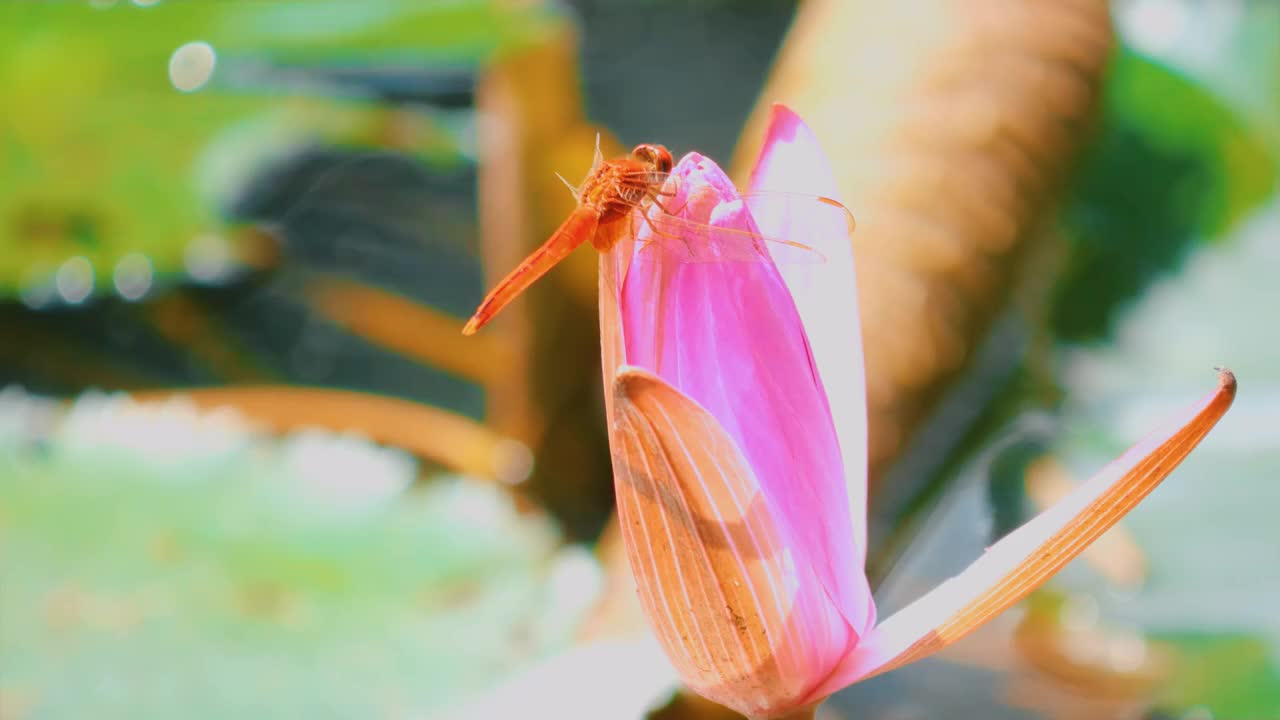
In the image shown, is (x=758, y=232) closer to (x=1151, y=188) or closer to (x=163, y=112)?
(x=1151, y=188)

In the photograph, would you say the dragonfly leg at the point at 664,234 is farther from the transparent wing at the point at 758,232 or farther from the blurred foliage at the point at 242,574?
the blurred foliage at the point at 242,574

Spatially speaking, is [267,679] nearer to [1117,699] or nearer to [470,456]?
[470,456]

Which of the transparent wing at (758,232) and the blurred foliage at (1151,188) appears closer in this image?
the transparent wing at (758,232)

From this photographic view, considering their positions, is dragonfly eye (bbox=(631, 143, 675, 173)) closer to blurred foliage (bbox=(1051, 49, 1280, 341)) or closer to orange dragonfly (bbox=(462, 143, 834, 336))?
orange dragonfly (bbox=(462, 143, 834, 336))

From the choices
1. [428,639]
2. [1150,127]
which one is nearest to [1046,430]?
[1150,127]

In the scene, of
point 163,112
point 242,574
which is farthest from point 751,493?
point 163,112

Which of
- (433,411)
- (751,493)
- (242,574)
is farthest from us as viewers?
(433,411)

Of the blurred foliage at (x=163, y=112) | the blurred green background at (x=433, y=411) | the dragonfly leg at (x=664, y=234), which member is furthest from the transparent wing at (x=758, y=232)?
the blurred foliage at (x=163, y=112)
